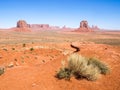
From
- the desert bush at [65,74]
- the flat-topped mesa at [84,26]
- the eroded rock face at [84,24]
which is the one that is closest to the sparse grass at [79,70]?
the desert bush at [65,74]

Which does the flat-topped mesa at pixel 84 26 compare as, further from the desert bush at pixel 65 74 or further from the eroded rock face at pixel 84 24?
the desert bush at pixel 65 74

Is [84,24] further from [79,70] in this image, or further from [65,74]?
[65,74]

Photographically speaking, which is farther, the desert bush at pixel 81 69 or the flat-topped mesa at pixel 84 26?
the flat-topped mesa at pixel 84 26

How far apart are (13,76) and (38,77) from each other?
4.29 feet

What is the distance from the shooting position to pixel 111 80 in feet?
26.1

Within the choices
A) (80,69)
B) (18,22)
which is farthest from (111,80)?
(18,22)

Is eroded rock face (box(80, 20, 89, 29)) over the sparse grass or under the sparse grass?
over

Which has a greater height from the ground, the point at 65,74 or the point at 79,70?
the point at 79,70

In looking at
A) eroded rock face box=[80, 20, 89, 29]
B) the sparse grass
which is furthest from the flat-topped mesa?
the sparse grass

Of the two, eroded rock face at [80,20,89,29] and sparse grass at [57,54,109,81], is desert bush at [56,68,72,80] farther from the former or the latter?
eroded rock face at [80,20,89,29]

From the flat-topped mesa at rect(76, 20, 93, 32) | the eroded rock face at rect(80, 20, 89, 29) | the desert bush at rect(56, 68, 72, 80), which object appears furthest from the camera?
the eroded rock face at rect(80, 20, 89, 29)

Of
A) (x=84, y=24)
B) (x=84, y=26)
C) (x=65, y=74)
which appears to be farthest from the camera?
(x=84, y=26)

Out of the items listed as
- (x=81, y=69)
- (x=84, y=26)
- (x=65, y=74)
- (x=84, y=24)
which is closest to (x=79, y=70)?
(x=81, y=69)

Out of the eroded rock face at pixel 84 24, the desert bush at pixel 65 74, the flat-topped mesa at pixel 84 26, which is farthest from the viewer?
the eroded rock face at pixel 84 24
